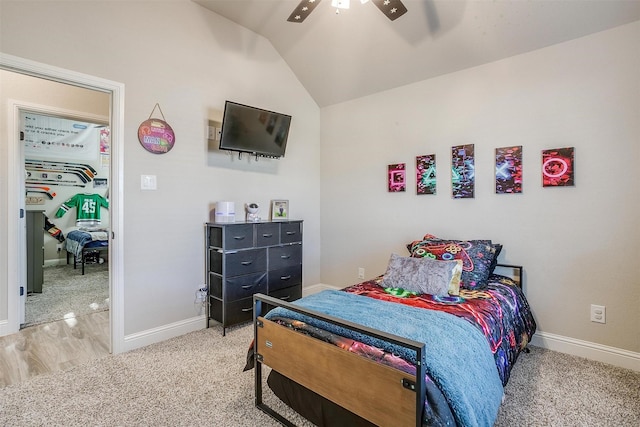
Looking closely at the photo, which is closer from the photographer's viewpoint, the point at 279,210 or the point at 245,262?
the point at 245,262

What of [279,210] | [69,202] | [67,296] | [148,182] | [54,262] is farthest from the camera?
[69,202]

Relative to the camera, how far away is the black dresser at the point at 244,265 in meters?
2.81

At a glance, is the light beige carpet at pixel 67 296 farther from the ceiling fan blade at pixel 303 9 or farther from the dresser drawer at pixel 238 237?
the ceiling fan blade at pixel 303 9

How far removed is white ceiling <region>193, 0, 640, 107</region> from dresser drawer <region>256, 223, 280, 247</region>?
74.9 inches

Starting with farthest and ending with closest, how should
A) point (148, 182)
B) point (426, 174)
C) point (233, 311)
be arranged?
point (426, 174) → point (233, 311) → point (148, 182)

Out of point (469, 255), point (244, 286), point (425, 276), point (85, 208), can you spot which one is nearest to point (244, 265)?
point (244, 286)

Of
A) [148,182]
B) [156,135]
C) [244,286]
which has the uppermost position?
[156,135]

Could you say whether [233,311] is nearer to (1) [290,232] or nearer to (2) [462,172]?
(1) [290,232]

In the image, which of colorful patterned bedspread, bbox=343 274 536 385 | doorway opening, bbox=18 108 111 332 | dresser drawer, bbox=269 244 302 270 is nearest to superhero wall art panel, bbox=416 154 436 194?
colorful patterned bedspread, bbox=343 274 536 385

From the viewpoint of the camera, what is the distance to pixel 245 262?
2.93 m

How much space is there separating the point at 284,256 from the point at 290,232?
0.27m

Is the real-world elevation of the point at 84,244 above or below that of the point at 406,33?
below

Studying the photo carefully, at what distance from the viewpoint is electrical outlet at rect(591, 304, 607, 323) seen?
7.78 feet

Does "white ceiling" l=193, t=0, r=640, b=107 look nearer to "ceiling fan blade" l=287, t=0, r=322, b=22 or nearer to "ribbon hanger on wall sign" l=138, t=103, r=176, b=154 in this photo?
"ceiling fan blade" l=287, t=0, r=322, b=22
